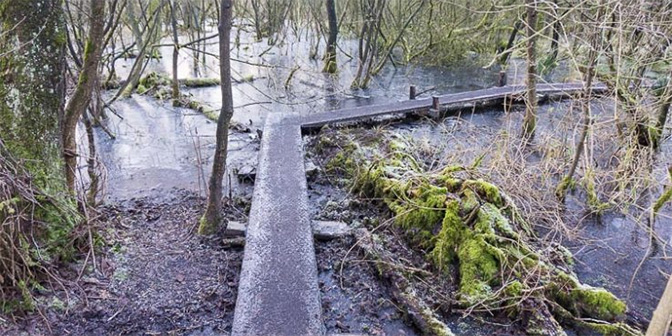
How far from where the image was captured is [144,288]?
3338 millimetres

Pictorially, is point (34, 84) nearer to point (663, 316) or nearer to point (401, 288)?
point (401, 288)

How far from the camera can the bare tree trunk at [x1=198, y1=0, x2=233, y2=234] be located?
3.55 m

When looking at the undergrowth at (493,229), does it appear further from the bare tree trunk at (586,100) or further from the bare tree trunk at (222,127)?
the bare tree trunk at (222,127)

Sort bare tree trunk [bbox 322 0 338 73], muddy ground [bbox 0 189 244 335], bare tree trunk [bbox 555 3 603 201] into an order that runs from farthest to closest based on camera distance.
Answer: bare tree trunk [bbox 322 0 338 73] < bare tree trunk [bbox 555 3 603 201] < muddy ground [bbox 0 189 244 335]

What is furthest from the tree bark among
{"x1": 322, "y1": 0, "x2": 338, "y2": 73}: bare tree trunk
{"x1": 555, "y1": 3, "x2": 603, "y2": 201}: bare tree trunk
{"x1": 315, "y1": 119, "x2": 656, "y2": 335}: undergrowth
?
{"x1": 322, "y1": 0, "x2": 338, "y2": 73}: bare tree trunk

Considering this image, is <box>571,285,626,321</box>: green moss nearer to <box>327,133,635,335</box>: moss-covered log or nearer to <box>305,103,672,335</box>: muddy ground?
<box>327,133,635,335</box>: moss-covered log

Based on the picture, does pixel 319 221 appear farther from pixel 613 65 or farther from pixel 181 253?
pixel 613 65

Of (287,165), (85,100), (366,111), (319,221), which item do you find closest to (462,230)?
(319,221)

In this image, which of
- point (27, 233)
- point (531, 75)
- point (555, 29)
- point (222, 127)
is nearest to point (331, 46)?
point (531, 75)

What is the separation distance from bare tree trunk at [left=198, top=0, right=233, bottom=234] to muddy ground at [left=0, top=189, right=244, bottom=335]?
0.20m

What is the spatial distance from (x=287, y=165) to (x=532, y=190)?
→ 2.67m

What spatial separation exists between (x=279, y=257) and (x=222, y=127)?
4.31 feet

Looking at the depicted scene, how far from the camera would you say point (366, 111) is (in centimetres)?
744

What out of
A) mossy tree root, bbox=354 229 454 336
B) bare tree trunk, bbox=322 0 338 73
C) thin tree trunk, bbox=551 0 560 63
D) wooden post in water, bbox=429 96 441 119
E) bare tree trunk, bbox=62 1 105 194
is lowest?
mossy tree root, bbox=354 229 454 336
